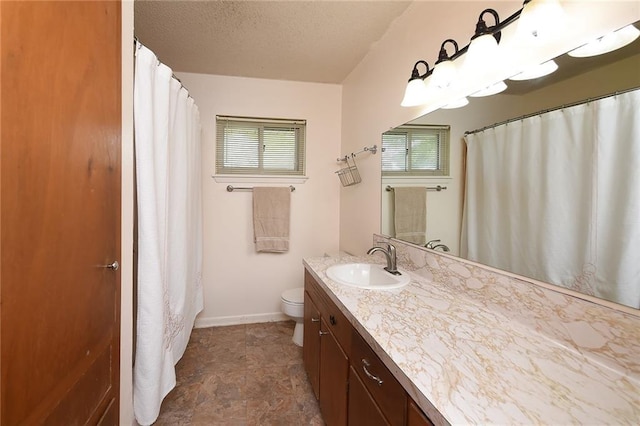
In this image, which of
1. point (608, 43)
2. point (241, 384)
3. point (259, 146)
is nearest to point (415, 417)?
point (608, 43)

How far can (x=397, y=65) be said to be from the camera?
1688 millimetres

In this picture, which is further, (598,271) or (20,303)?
(598,271)

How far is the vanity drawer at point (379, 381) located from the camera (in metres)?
0.69

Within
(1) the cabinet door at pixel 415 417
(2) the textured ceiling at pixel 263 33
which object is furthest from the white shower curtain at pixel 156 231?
(1) the cabinet door at pixel 415 417

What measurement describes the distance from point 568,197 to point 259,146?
2.33m

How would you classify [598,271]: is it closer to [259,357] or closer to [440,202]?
[440,202]

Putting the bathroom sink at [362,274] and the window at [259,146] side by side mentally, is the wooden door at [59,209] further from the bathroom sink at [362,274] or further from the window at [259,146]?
the window at [259,146]

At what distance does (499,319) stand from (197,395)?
1.74m

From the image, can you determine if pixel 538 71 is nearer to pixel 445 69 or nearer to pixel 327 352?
pixel 445 69

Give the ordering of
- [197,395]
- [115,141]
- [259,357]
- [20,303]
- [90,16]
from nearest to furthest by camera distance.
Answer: [20,303], [90,16], [115,141], [197,395], [259,357]

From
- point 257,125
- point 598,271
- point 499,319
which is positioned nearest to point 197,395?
point 499,319

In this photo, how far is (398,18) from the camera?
5.44 ft

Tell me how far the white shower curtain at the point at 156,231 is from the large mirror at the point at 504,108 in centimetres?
132

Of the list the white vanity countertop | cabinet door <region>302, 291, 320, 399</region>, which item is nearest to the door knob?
the white vanity countertop
